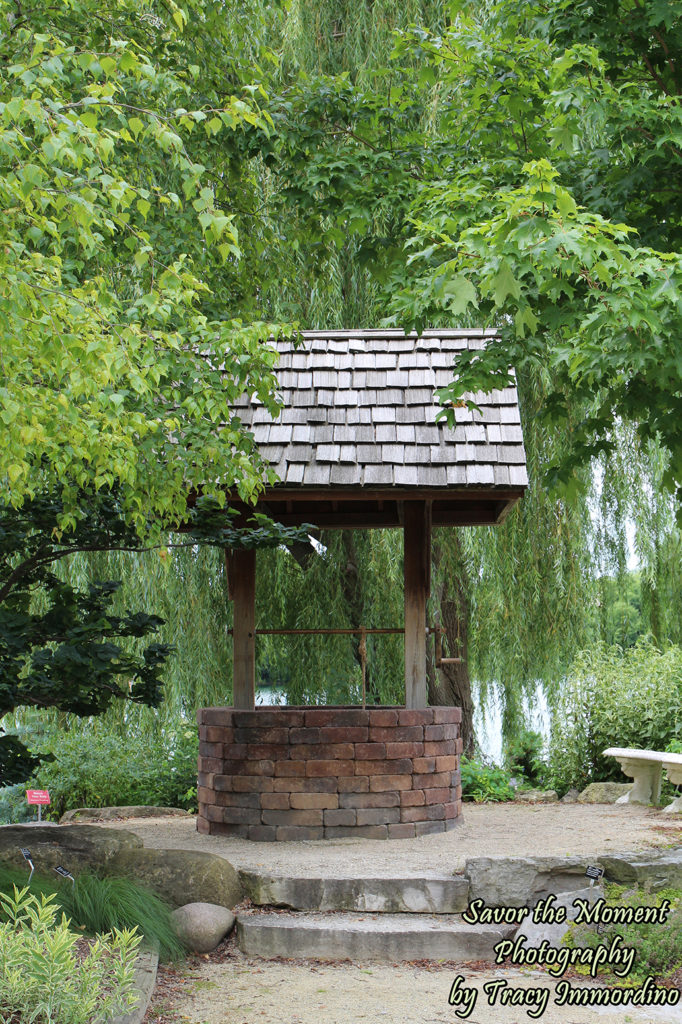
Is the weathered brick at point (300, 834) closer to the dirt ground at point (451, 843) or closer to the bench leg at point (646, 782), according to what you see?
the dirt ground at point (451, 843)

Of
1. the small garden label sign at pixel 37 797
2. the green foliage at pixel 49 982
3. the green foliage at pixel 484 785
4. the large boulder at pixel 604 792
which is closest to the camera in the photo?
the green foliage at pixel 49 982

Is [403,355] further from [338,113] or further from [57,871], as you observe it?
[57,871]

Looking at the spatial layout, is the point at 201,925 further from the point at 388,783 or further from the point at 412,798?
the point at 412,798

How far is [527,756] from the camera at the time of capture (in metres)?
12.7

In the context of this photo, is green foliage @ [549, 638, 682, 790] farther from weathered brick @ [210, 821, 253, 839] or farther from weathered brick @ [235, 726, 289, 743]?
weathered brick @ [210, 821, 253, 839]

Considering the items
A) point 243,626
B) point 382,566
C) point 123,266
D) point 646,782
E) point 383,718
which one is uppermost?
point 123,266

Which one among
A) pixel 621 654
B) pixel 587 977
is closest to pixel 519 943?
pixel 587 977

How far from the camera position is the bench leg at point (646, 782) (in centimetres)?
972

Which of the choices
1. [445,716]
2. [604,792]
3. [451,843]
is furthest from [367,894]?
[604,792]

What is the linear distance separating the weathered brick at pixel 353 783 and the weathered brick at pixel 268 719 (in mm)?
525

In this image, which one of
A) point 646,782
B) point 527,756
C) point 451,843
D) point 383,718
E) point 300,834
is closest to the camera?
point 451,843

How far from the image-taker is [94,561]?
10453 mm

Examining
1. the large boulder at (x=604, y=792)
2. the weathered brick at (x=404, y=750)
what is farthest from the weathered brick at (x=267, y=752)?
the large boulder at (x=604, y=792)

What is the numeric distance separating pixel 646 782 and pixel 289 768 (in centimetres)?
385
